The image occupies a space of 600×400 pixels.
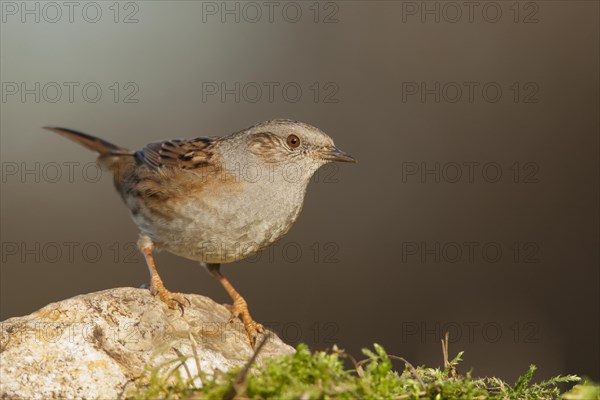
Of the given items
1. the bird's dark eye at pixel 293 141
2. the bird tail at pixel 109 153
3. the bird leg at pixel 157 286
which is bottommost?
the bird leg at pixel 157 286

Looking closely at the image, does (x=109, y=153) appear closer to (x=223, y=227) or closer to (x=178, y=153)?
(x=178, y=153)

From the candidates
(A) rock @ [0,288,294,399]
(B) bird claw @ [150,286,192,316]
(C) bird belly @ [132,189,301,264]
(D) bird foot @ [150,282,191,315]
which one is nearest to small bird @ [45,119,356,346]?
(C) bird belly @ [132,189,301,264]

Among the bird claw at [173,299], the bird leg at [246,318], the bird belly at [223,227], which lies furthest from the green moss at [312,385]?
the bird belly at [223,227]

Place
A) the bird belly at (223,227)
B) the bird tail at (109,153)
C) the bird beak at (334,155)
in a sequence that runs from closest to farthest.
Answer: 1. the bird belly at (223,227)
2. the bird beak at (334,155)
3. the bird tail at (109,153)

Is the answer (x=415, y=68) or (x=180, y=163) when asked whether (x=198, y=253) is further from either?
(x=415, y=68)

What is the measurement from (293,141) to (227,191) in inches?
25.8

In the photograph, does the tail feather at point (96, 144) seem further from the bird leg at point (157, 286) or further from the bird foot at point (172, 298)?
the bird foot at point (172, 298)

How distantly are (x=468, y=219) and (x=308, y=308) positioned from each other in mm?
2290

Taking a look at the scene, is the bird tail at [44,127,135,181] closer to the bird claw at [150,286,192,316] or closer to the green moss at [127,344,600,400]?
the bird claw at [150,286,192,316]

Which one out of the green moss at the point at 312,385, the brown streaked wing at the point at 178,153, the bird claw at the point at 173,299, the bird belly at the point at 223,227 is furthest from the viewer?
the brown streaked wing at the point at 178,153

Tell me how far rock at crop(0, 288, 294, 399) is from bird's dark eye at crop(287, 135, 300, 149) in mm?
1717

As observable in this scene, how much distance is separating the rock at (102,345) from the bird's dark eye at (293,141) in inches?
67.6

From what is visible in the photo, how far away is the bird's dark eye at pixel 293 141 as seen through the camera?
512 centimetres

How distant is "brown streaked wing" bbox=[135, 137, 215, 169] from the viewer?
515 cm
